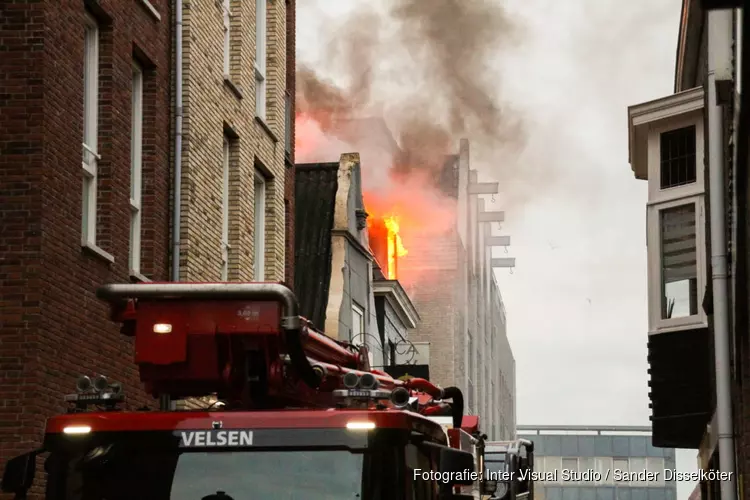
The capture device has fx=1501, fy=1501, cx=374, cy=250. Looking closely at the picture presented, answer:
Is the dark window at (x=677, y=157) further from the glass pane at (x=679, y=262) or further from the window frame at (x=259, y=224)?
the window frame at (x=259, y=224)

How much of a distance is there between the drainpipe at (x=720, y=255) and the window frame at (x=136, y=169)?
727 cm

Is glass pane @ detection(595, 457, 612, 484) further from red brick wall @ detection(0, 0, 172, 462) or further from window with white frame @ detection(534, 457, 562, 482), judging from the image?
red brick wall @ detection(0, 0, 172, 462)

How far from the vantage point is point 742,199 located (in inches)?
587

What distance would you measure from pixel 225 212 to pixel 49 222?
8055 mm

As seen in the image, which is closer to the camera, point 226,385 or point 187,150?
point 226,385

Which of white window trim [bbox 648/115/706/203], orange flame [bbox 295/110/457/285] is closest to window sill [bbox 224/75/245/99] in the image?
white window trim [bbox 648/115/706/203]

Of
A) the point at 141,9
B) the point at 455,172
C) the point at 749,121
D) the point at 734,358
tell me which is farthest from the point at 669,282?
the point at 455,172

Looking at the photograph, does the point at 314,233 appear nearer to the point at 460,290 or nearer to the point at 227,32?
the point at 227,32

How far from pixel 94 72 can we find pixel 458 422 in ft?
24.6

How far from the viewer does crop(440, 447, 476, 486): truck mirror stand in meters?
9.88

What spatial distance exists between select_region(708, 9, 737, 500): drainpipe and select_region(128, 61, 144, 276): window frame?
23.9 ft

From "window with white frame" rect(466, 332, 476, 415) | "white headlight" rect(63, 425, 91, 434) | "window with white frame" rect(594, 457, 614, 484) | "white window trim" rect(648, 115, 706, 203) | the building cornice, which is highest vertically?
"white window trim" rect(648, 115, 706, 203)

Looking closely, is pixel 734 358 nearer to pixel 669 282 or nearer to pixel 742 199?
pixel 742 199

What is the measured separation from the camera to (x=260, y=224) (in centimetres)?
2597
